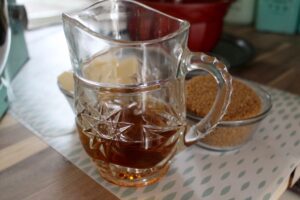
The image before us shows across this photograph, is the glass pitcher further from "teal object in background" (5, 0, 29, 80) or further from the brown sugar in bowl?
→ "teal object in background" (5, 0, 29, 80)

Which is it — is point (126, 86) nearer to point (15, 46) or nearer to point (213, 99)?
point (213, 99)

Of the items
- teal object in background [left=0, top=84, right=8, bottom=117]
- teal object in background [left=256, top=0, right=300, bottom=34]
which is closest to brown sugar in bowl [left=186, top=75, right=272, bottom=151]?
teal object in background [left=0, top=84, right=8, bottom=117]

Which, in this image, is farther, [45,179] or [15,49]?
[15,49]

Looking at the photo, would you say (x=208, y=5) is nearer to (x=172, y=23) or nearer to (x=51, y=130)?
(x=172, y=23)

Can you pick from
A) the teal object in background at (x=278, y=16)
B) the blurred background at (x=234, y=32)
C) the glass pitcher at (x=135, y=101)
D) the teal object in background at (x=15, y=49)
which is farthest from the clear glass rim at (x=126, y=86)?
the teal object in background at (x=278, y=16)

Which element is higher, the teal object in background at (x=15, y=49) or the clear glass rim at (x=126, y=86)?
the clear glass rim at (x=126, y=86)

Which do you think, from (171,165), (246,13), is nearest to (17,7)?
(171,165)

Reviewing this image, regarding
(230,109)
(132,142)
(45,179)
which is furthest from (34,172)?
(230,109)

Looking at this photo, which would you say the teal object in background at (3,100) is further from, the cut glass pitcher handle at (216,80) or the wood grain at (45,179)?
the cut glass pitcher handle at (216,80)
